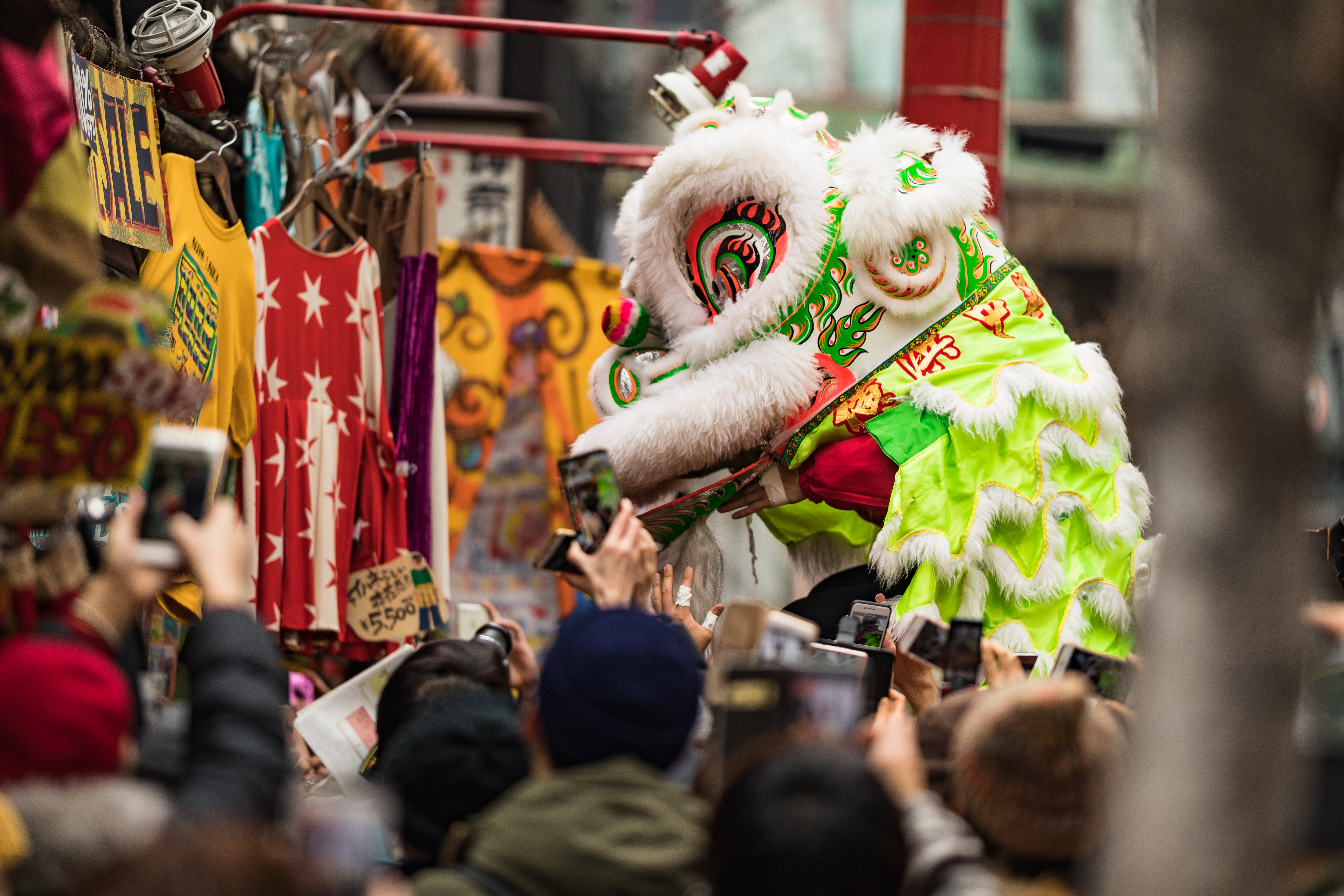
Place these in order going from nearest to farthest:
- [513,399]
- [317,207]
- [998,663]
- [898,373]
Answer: [998,663] → [898,373] → [317,207] → [513,399]

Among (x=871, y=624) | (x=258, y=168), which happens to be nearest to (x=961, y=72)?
(x=258, y=168)

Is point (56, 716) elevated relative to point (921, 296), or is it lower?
lower

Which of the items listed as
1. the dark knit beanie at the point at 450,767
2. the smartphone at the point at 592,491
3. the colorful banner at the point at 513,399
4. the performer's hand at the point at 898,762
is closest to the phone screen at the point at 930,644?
the performer's hand at the point at 898,762

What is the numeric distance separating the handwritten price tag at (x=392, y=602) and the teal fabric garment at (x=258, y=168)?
922 mm

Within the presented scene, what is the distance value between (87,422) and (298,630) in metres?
1.88

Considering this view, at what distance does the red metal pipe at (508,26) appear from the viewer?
141 inches

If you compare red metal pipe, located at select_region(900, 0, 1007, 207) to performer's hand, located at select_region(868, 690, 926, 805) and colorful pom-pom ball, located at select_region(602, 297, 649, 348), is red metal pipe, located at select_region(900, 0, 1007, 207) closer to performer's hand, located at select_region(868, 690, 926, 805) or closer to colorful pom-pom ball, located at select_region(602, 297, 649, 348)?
colorful pom-pom ball, located at select_region(602, 297, 649, 348)

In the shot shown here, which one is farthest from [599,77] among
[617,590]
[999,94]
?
[617,590]

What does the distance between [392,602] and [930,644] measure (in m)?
1.68

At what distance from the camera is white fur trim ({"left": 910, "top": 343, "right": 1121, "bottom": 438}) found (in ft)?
9.85

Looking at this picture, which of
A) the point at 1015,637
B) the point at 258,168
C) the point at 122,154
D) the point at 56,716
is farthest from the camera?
the point at 258,168

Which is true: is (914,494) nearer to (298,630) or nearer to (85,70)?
(298,630)

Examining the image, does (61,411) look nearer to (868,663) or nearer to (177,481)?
(177,481)

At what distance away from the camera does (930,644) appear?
2.35m
